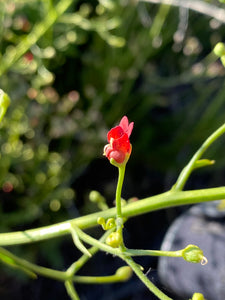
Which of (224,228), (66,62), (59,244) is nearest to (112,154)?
(224,228)

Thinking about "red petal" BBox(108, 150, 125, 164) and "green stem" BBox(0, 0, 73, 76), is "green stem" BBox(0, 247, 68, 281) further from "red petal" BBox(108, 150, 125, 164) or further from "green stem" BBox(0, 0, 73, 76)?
"green stem" BBox(0, 0, 73, 76)

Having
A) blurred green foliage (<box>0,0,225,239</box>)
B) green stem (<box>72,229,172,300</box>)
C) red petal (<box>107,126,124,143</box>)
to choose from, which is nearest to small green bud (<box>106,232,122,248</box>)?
green stem (<box>72,229,172,300</box>)

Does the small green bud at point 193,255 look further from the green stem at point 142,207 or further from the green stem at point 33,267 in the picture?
the green stem at point 33,267

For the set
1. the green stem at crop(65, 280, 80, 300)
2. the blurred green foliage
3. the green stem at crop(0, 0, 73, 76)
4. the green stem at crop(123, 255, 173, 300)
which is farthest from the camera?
the blurred green foliage

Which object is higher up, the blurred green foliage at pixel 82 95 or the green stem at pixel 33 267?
the blurred green foliage at pixel 82 95

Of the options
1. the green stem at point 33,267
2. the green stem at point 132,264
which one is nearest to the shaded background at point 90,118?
the green stem at point 33,267

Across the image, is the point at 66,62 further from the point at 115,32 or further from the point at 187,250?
the point at 187,250
